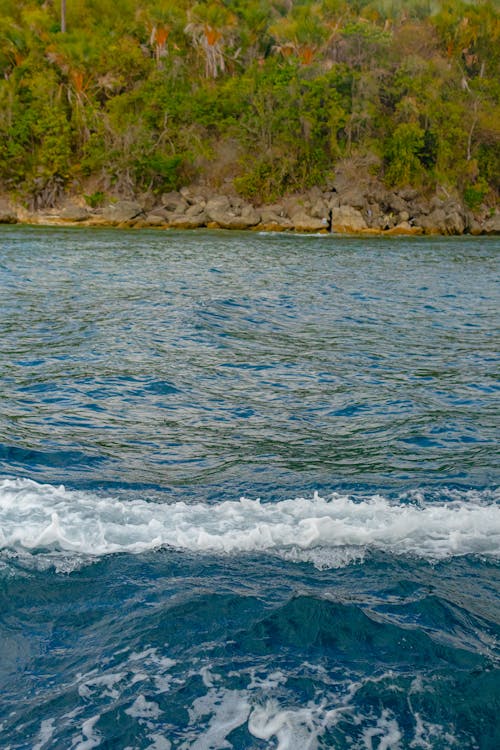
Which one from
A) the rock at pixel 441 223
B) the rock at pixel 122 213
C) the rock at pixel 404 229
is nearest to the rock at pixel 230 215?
the rock at pixel 122 213

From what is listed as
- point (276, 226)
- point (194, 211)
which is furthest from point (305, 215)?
point (194, 211)

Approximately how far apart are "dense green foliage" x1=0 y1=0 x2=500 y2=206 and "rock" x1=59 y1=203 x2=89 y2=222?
351 cm

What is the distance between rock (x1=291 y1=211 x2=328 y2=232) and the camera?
150 ft

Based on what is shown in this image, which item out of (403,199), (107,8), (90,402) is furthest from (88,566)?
(107,8)

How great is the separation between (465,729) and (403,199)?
157 feet

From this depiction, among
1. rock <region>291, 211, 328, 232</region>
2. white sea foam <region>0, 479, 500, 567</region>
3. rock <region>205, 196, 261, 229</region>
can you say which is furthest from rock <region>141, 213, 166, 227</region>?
white sea foam <region>0, 479, 500, 567</region>

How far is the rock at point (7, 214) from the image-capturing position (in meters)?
48.7

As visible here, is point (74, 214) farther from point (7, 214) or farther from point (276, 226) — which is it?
point (276, 226)

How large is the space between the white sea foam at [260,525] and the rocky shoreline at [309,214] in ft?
136

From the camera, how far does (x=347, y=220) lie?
4525cm

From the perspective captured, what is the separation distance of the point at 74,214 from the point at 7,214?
481cm

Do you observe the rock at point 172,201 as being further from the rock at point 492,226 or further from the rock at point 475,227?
the rock at point 492,226

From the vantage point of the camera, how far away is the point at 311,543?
15.2 feet

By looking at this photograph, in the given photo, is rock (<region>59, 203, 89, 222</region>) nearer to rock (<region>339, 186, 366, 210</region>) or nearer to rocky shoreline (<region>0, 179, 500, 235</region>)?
rocky shoreline (<region>0, 179, 500, 235</region>)
